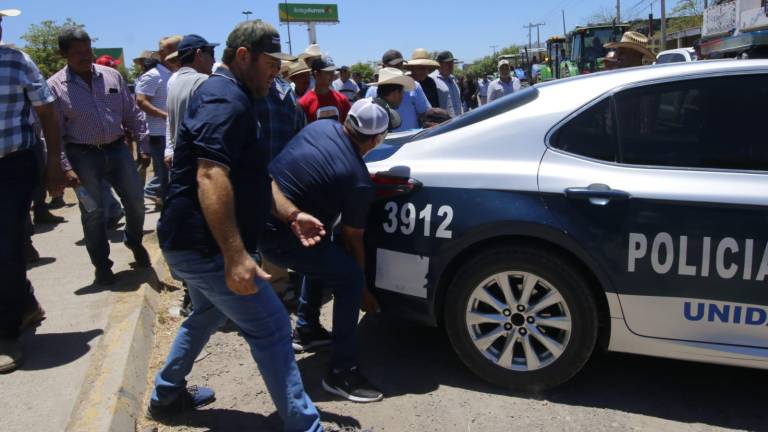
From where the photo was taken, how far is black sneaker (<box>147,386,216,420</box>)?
2999 mm

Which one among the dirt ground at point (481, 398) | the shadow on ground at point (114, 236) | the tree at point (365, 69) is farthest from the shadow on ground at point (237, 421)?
the tree at point (365, 69)

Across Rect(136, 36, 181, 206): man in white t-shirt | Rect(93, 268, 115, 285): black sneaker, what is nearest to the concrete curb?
Rect(93, 268, 115, 285): black sneaker

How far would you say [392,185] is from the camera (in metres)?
3.29

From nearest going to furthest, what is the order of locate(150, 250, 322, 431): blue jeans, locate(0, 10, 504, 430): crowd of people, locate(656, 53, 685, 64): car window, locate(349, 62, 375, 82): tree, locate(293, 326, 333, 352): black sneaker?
locate(0, 10, 504, 430): crowd of people, locate(150, 250, 322, 431): blue jeans, locate(293, 326, 333, 352): black sneaker, locate(656, 53, 685, 64): car window, locate(349, 62, 375, 82): tree

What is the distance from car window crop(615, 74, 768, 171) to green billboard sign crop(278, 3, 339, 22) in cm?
7439

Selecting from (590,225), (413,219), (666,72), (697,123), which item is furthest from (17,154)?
(697,123)

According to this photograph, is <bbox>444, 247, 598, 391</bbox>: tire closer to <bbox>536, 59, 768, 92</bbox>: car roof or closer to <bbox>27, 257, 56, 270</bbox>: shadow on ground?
<bbox>536, 59, 768, 92</bbox>: car roof

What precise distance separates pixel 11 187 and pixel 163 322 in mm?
1330

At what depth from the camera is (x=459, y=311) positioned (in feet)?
10.4

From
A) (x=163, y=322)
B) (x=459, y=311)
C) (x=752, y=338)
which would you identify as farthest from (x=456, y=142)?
(x=163, y=322)

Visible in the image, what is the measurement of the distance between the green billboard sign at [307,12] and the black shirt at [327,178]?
74.0 metres

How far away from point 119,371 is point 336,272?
1269 mm

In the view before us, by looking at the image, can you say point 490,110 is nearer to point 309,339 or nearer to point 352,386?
point 352,386

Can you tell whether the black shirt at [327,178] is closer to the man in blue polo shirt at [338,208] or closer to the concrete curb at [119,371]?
the man in blue polo shirt at [338,208]
